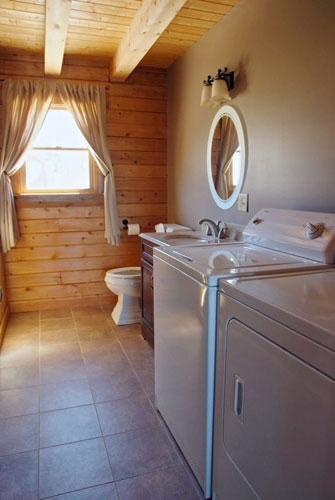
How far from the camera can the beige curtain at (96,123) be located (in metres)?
3.50

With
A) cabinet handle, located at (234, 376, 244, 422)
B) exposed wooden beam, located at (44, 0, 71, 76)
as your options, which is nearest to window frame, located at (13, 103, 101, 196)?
exposed wooden beam, located at (44, 0, 71, 76)

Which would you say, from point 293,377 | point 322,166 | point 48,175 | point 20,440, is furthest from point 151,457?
point 48,175

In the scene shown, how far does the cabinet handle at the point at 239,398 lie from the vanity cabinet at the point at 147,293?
4.96ft

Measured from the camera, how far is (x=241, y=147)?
7.95ft

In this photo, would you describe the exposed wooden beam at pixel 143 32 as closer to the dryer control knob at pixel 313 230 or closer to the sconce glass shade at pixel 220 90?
the sconce glass shade at pixel 220 90

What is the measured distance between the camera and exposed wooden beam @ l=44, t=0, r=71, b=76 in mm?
2133

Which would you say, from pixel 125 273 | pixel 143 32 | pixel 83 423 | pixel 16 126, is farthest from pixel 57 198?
pixel 83 423

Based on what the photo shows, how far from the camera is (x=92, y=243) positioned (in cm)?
383

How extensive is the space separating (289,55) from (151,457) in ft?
6.77

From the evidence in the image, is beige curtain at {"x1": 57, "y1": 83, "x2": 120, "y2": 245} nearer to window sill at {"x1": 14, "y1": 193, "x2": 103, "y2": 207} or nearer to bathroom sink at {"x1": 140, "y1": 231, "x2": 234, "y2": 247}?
window sill at {"x1": 14, "y1": 193, "x2": 103, "y2": 207}

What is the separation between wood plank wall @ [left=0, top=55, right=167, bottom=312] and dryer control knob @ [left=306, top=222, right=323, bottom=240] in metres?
2.43

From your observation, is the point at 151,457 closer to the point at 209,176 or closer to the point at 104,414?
the point at 104,414

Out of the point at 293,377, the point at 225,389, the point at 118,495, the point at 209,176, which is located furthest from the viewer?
the point at 209,176

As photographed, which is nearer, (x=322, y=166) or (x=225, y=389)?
(x=225, y=389)
